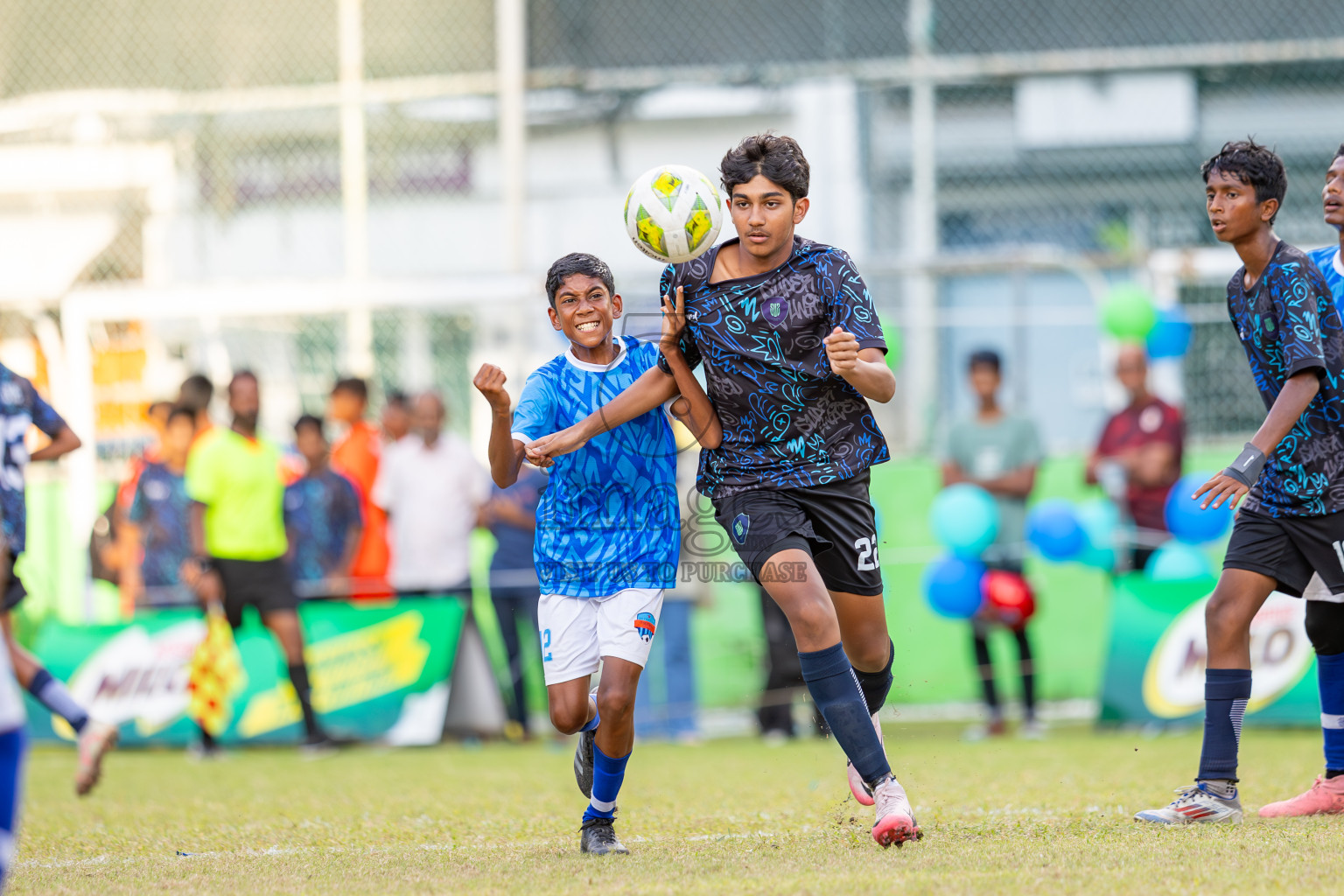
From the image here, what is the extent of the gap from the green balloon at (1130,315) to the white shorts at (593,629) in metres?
5.58

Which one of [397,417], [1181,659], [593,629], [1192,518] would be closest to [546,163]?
[397,417]

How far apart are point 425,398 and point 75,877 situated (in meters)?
5.80

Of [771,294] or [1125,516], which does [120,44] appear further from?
[771,294]

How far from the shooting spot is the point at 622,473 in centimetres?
479

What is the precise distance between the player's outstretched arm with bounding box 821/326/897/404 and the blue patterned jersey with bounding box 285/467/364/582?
258 inches

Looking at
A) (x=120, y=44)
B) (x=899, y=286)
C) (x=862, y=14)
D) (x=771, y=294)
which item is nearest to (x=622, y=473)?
(x=771, y=294)

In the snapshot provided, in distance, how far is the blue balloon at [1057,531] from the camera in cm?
879

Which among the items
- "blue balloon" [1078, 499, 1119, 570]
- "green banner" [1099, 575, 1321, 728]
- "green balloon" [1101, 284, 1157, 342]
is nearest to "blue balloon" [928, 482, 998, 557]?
"blue balloon" [1078, 499, 1119, 570]

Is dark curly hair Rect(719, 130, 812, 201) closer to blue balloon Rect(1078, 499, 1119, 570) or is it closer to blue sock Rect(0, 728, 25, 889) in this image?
blue sock Rect(0, 728, 25, 889)

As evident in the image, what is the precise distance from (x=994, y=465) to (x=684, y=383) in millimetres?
5001

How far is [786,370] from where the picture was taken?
4574 mm

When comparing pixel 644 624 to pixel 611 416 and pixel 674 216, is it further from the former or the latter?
pixel 674 216

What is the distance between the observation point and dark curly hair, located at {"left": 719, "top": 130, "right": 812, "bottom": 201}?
4527mm

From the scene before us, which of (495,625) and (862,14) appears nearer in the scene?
(495,625)
